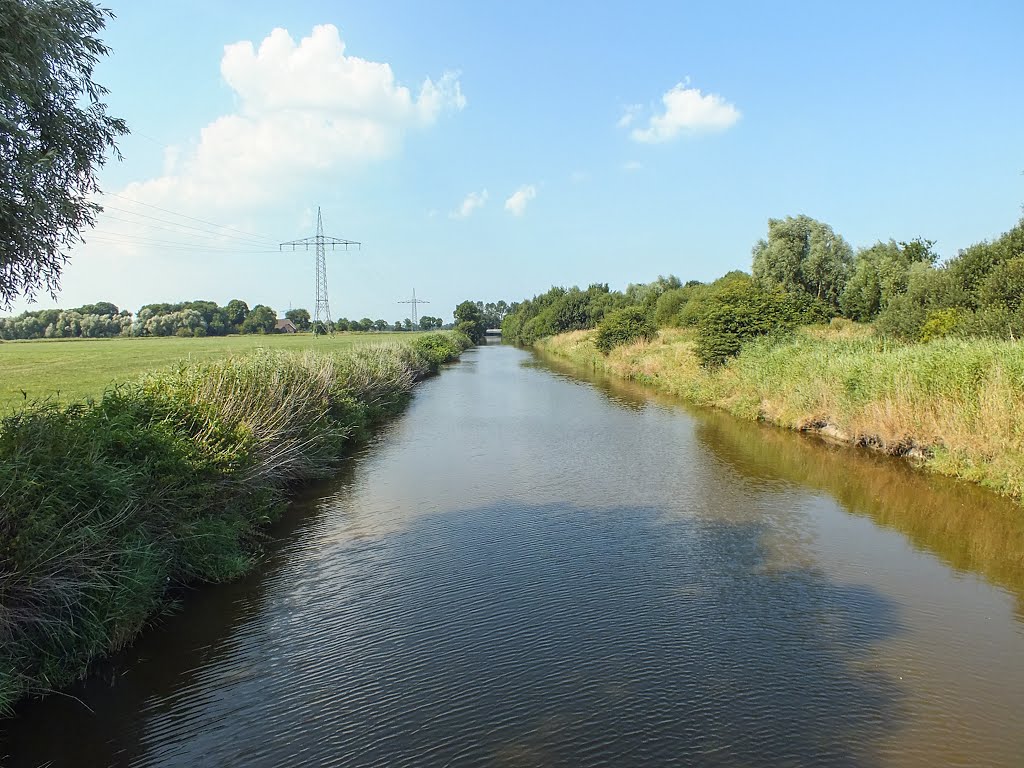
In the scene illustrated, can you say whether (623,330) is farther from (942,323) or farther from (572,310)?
(572,310)

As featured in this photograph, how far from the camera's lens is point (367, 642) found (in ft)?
22.9

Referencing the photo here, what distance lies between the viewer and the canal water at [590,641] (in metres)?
5.36

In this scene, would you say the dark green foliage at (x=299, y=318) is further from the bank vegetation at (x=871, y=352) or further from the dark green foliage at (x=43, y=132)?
the dark green foliage at (x=43, y=132)

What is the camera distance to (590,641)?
7004 millimetres

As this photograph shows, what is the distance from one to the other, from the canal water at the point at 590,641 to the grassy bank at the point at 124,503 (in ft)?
1.69

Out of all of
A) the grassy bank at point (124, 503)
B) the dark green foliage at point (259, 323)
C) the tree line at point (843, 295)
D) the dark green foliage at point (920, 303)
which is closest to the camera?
the grassy bank at point (124, 503)

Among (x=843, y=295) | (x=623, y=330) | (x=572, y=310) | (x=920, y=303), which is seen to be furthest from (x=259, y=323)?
(x=920, y=303)

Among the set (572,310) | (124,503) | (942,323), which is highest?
(572,310)

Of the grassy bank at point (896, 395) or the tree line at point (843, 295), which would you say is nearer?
the grassy bank at point (896, 395)

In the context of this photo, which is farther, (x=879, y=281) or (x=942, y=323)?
(x=879, y=281)

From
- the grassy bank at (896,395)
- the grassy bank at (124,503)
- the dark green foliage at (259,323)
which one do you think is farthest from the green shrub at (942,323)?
the dark green foliage at (259,323)

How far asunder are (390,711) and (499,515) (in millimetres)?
5836

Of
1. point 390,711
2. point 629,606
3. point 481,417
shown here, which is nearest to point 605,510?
point 629,606

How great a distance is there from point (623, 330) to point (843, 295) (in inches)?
560
